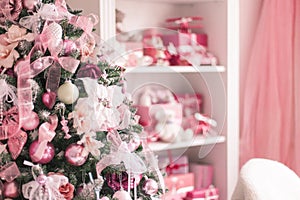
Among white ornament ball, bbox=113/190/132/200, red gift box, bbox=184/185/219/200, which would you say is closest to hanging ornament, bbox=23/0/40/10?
white ornament ball, bbox=113/190/132/200

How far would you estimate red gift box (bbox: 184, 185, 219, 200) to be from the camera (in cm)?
262

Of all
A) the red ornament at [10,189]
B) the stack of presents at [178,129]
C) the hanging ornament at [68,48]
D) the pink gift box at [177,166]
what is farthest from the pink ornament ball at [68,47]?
the pink gift box at [177,166]

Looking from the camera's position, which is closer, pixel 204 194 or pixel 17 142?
pixel 17 142

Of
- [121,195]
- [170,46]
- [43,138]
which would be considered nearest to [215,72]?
[170,46]

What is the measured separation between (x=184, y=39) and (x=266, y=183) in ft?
2.95

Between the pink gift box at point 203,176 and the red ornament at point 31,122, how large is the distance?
1.44m

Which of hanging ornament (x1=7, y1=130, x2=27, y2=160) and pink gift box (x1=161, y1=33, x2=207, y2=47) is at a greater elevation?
pink gift box (x1=161, y1=33, x2=207, y2=47)

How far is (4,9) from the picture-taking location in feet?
4.91

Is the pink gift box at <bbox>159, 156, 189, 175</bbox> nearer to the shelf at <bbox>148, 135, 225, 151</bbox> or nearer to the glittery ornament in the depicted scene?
the shelf at <bbox>148, 135, 225, 151</bbox>

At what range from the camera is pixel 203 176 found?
274cm

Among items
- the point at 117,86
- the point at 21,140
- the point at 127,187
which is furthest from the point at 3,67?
the point at 127,187

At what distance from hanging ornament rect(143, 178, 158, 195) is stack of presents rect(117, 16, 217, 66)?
959mm

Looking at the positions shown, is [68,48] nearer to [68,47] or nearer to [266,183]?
[68,47]

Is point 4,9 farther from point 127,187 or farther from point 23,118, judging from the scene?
point 127,187
